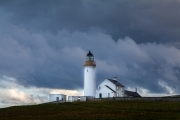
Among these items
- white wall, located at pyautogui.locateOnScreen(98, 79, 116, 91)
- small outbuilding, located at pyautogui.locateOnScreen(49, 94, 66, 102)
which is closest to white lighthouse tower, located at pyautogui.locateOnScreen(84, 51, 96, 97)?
white wall, located at pyautogui.locateOnScreen(98, 79, 116, 91)

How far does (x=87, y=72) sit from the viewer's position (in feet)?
266

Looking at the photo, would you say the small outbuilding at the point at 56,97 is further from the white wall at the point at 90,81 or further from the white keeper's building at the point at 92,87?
the white wall at the point at 90,81

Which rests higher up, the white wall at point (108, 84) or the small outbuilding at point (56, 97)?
the white wall at point (108, 84)

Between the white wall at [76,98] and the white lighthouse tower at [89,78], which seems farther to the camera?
the white lighthouse tower at [89,78]

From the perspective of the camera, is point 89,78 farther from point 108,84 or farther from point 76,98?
point 108,84

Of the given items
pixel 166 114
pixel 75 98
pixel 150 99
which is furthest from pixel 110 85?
pixel 166 114

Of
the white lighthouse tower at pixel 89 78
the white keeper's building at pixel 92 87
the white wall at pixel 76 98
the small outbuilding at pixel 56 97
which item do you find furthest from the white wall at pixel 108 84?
the small outbuilding at pixel 56 97

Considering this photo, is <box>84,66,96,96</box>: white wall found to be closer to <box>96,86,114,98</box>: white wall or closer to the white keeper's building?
the white keeper's building

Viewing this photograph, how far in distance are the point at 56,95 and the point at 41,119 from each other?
124 ft

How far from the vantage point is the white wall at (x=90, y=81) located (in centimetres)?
8050

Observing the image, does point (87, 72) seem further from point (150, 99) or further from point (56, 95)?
point (150, 99)

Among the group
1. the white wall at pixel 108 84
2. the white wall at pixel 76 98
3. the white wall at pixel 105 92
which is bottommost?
the white wall at pixel 76 98

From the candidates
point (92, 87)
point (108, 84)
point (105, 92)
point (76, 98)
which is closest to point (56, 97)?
point (76, 98)

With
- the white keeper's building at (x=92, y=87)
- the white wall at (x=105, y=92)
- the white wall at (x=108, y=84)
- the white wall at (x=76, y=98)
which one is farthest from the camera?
the white wall at (x=108, y=84)
